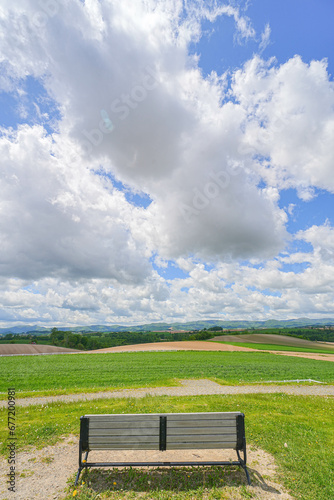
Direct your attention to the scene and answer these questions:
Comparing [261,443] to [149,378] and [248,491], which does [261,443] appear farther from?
[149,378]

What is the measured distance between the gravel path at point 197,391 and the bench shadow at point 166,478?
334 inches

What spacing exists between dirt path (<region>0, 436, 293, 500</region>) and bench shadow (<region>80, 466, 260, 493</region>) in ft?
0.21

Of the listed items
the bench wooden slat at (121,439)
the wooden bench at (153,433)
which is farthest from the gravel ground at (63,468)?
the bench wooden slat at (121,439)

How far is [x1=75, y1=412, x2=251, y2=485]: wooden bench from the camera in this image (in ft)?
17.1

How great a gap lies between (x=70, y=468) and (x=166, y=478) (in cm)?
219

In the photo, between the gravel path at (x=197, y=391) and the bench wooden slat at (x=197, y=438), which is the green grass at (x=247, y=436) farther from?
the gravel path at (x=197, y=391)

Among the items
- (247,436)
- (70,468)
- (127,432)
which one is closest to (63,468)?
(70,468)

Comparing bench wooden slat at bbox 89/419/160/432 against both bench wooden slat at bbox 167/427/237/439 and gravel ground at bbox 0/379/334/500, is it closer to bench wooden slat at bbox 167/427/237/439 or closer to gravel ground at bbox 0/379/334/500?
bench wooden slat at bbox 167/427/237/439

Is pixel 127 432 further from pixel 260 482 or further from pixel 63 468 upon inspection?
pixel 260 482

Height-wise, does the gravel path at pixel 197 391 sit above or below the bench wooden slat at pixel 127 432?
below

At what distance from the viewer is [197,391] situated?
617 inches

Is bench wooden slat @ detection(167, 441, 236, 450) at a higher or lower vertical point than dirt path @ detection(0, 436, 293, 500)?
higher

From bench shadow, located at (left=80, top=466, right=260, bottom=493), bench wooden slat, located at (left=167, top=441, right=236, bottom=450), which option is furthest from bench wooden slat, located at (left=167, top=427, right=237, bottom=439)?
bench shadow, located at (left=80, top=466, right=260, bottom=493)

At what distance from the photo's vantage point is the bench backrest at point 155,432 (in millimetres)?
5203
